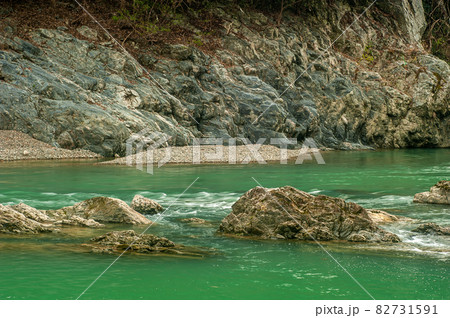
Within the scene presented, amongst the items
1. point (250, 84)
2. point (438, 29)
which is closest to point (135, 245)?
point (250, 84)

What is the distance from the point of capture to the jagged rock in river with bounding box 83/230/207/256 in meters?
6.59

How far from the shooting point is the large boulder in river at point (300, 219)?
748 cm

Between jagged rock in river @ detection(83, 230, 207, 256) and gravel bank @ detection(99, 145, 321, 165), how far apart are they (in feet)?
39.3

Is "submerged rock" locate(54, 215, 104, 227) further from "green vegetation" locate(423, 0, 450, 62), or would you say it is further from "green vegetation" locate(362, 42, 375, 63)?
"green vegetation" locate(423, 0, 450, 62)

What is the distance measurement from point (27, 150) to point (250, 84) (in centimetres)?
1319

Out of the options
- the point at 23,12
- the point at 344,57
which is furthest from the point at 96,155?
the point at 344,57

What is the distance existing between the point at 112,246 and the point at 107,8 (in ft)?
82.3

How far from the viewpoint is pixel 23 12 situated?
2614 cm

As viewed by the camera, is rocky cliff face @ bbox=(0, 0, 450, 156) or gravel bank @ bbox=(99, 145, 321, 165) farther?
rocky cliff face @ bbox=(0, 0, 450, 156)

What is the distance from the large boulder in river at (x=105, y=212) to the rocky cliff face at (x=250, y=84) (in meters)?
11.9

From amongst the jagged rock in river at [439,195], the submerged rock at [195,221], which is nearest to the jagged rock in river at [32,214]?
the submerged rock at [195,221]
